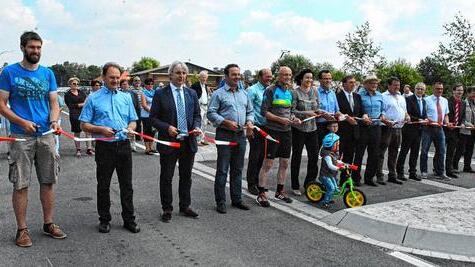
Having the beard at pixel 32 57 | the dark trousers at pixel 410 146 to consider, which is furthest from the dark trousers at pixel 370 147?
the beard at pixel 32 57

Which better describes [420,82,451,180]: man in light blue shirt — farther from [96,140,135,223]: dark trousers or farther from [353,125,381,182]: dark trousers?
[96,140,135,223]: dark trousers

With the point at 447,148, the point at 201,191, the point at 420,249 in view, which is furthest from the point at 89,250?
the point at 447,148

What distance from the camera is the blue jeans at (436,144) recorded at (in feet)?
32.2

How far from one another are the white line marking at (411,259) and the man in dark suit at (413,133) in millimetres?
4669

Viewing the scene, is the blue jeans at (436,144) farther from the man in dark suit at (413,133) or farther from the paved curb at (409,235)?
the paved curb at (409,235)

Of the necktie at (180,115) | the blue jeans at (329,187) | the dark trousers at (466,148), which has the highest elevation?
the necktie at (180,115)

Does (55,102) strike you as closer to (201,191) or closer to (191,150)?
(191,150)

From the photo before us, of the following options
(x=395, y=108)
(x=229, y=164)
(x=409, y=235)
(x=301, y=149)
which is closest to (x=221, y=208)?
(x=229, y=164)

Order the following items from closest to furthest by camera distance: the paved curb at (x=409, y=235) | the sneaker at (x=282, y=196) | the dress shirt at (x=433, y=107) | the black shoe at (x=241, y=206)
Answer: the paved curb at (x=409, y=235) < the black shoe at (x=241, y=206) < the sneaker at (x=282, y=196) < the dress shirt at (x=433, y=107)

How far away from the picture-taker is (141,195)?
25.0ft

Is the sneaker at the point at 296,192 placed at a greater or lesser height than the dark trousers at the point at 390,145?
lesser

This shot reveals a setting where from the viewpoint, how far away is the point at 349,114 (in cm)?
857

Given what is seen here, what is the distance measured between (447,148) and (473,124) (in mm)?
804

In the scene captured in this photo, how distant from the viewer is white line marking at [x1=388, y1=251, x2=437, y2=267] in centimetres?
488
